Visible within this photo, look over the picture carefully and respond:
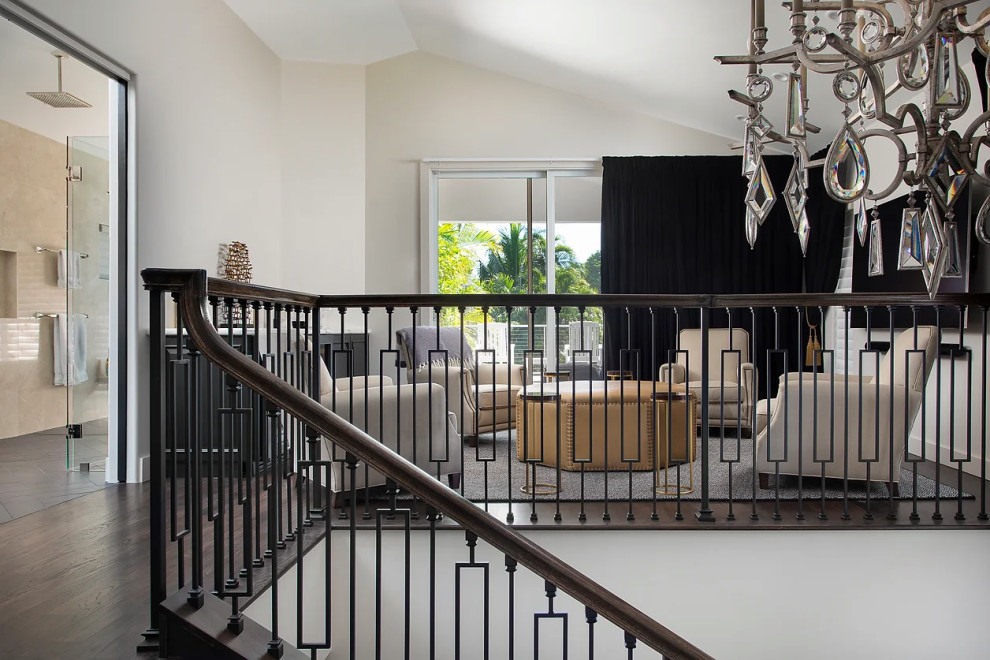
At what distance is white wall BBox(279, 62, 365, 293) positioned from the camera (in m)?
6.73

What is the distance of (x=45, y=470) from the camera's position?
4.16m

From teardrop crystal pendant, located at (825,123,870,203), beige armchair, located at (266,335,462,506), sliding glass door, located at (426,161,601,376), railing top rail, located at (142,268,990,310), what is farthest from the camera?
sliding glass door, located at (426,161,601,376)

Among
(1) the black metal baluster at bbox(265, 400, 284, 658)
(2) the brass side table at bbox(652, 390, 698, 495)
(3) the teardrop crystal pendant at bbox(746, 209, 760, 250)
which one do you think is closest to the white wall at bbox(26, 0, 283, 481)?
(1) the black metal baluster at bbox(265, 400, 284, 658)

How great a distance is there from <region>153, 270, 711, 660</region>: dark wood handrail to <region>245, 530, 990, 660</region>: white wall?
1594 millimetres

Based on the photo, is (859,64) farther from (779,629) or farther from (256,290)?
(779,629)

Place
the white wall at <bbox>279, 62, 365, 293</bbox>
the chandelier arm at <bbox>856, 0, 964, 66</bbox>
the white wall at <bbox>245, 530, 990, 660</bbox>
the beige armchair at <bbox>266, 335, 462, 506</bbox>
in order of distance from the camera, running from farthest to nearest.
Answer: the white wall at <bbox>279, 62, 365, 293</bbox>
the beige armchair at <bbox>266, 335, 462, 506</bbox>
the white wall at <bbox>245, 530, 990, 660</bbox>
the chandelier arm at <bbox>856, 0, 964, 66</bbox>

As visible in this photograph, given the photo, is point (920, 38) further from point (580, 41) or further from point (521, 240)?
point (521, 240)

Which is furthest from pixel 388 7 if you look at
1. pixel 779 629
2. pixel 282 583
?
pixel 779 629

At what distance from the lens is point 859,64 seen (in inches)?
59.7

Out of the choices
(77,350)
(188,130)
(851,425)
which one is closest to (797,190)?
(851,425)

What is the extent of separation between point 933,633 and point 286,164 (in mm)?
5984

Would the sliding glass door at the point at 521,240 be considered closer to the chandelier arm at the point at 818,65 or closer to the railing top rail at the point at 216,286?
the railing top rail at the point at 216,286

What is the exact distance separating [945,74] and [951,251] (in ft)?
1.27

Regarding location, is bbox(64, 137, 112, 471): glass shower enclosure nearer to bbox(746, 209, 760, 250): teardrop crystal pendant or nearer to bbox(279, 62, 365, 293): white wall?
bbox(279, 62, 365, 293): white wall
